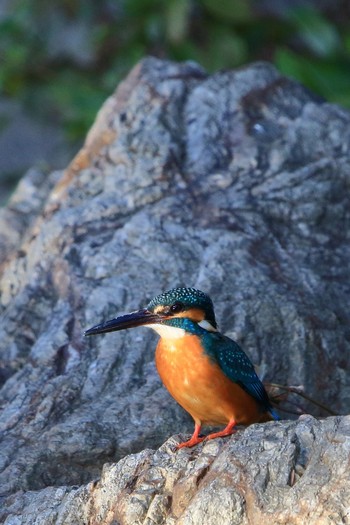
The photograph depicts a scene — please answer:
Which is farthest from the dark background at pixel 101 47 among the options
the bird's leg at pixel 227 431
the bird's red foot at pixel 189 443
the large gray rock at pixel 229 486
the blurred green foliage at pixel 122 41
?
the large gray rock at pixel 229 486

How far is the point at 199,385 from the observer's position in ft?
14.0

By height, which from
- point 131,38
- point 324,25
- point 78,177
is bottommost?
point 78,177

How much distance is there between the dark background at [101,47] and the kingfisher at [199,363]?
16.6ft

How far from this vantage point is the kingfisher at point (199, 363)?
14.1 ft

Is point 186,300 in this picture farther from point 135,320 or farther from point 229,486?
point 229,486

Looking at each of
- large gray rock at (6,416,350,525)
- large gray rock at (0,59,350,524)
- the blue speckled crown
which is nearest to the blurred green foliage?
large gray rock at (0,59,350,524)

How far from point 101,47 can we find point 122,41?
36 cm

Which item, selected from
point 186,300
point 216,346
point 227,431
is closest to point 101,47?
point 186,300

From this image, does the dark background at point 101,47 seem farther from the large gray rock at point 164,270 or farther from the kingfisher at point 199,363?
the kingfisher at point 199,363

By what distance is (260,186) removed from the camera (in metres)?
5.86

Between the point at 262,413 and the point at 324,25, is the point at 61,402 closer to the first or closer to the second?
the point at 262,413

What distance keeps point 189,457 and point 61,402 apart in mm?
1061

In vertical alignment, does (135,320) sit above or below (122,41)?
below

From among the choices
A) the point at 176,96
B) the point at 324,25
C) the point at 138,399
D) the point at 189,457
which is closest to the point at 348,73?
the point at 324,25
